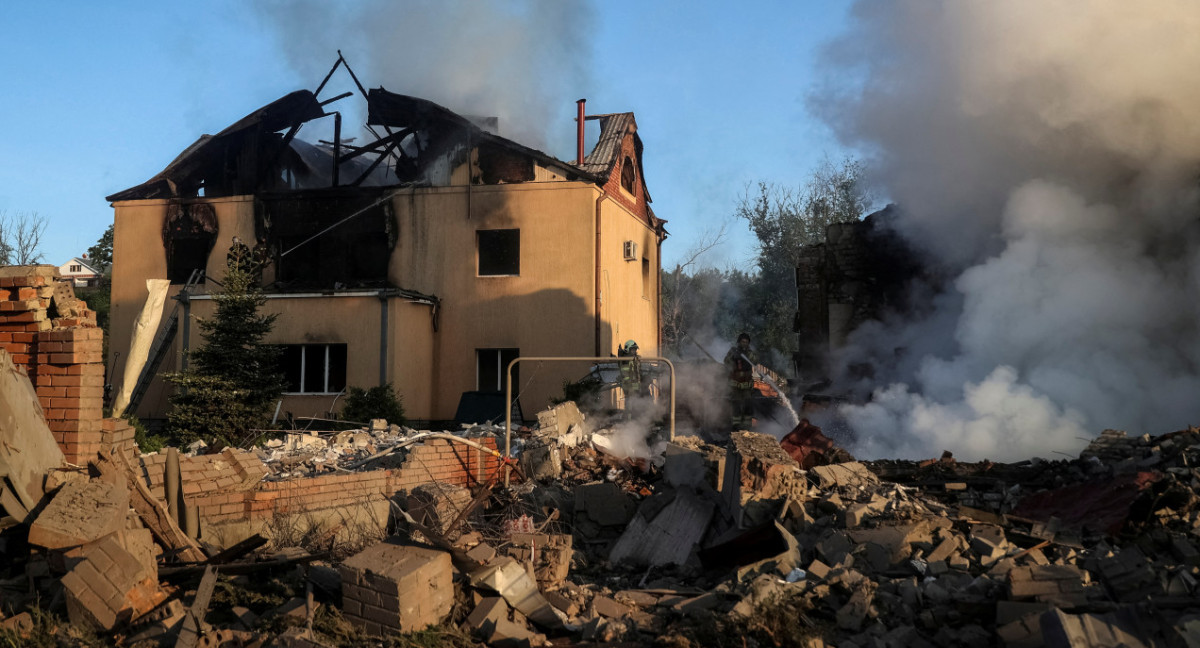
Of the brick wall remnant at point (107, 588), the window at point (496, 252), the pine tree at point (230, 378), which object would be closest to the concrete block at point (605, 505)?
the brick wall remnant at point (107, 588)

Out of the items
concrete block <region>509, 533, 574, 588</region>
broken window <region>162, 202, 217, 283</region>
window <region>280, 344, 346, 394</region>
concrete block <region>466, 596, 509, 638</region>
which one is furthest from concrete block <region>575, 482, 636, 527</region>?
broken window <region>162, 202, 217, 283</region>

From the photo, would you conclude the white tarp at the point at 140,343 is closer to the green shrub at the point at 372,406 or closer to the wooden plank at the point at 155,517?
the green shrub at the point at 372,406

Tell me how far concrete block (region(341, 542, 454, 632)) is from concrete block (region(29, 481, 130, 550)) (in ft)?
6.09

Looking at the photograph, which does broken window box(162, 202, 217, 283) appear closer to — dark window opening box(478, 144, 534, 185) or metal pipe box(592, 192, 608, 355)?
dark window opening box(478, 144, 534, 185)

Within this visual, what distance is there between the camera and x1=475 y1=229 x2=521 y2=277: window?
60.2ft

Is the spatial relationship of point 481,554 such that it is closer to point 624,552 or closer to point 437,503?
point 624,552

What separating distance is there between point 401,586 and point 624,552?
3152mm

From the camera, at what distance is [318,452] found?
10.5m

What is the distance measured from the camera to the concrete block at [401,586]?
526cm

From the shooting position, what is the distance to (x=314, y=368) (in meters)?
17.3

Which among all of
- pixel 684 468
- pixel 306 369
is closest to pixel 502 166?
pixel 306 369

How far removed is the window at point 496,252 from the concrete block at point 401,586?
42.5ft

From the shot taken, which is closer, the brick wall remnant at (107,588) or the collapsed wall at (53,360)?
the brick wall remnant at (107,588)

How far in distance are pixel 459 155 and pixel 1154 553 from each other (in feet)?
50.5
